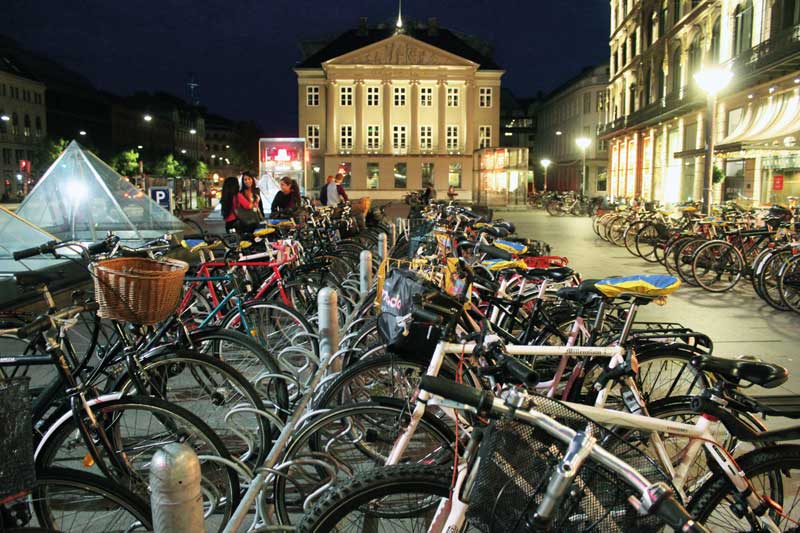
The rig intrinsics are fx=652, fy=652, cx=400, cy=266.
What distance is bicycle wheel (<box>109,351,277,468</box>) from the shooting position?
12.0ft

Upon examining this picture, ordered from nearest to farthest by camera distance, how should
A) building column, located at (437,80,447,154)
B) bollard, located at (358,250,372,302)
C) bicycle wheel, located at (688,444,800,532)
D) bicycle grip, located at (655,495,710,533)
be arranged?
bicycle grip, located at (655,495,710,533)
bicycle wheel, located at (688,444,800,532)
bollard, located at (358,250,372,302)
building column, located at (437,80,447,154)

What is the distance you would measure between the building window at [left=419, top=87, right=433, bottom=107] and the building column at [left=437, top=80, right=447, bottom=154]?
104cm

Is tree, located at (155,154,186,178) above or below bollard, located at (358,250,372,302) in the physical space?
above

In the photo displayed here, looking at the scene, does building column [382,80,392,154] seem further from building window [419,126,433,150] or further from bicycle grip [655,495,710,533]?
bicycle grip [655,495,710,533]

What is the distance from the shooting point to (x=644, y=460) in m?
1.91

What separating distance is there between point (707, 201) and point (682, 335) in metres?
11.8

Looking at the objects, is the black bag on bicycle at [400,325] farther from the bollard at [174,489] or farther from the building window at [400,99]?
the building window at [400,99]

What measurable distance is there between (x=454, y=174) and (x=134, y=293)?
65.5 meters

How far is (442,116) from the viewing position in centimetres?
6669

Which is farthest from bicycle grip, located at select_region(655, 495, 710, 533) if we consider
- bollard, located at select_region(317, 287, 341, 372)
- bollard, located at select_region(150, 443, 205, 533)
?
bollard, located at select_region(317, 287, 341, 372)

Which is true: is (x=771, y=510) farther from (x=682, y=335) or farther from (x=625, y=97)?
(x=625, y=97)

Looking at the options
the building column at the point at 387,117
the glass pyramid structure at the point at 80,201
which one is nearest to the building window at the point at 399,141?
the building column at the point at 387,117

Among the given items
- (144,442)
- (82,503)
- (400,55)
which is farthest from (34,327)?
(400,55)

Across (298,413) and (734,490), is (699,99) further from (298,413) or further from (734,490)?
(734,490)
